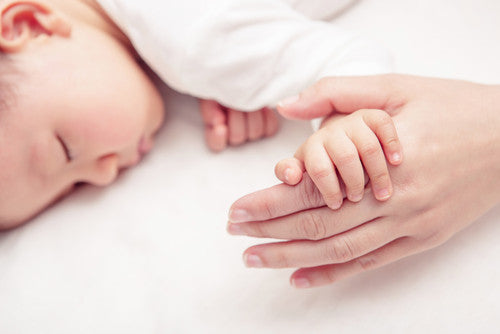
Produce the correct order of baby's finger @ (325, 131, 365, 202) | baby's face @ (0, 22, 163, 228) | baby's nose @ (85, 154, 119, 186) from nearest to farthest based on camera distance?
1. baby's finger @ (325, 131, 365, 202)
2. baby's face @ (0, 22, 163, 228)
3. baby's nose @ (85, 154, 119, 186)

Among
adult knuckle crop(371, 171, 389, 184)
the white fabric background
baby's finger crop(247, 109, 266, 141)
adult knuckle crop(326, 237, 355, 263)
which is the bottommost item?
the white fabric background

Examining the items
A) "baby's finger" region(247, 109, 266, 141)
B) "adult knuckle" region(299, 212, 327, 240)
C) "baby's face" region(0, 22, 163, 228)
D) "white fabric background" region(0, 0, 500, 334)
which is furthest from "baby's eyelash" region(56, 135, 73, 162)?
"adult knuckle" region(299, 212, 327, 240)

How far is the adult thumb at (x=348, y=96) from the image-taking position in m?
0.81

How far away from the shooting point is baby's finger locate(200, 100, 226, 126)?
107 cm

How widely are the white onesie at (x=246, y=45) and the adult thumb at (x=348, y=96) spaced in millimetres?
112

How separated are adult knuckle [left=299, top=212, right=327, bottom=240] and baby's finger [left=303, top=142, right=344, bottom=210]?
45mm

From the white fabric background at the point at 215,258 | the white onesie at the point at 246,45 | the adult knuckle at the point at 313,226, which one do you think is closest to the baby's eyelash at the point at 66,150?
the white fabric background at the point at 215,258

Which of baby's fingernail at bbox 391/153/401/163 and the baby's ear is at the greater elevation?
baby's fingernail at bbox 391/153/401/163

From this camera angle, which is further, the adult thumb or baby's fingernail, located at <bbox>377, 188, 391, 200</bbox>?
the adult thumb

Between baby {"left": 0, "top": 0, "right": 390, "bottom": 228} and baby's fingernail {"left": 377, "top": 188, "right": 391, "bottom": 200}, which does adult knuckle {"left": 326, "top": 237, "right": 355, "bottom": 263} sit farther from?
baby {"left": 0, "top": 0, "right": 390, "bottom": 228}

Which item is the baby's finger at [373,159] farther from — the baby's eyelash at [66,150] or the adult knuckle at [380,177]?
the baby's eyelash at [66,150]

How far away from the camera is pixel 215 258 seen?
92cm

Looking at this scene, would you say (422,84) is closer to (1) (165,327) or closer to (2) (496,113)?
(2) (496,113)

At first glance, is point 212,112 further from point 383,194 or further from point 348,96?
point 383,194
